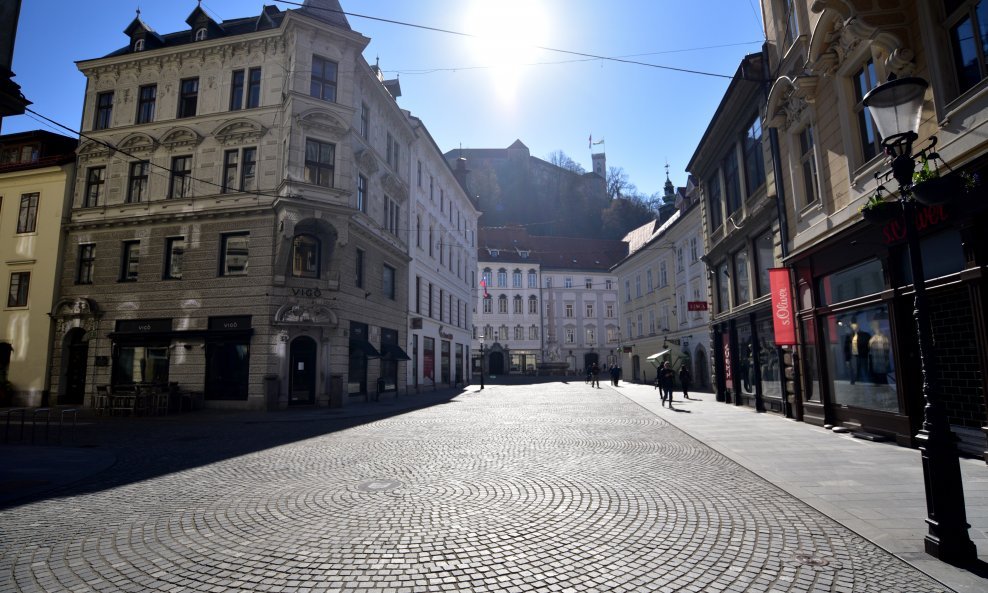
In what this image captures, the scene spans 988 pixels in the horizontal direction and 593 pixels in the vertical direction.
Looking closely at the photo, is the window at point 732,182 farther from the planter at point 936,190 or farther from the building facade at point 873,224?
the planter at point 936,190

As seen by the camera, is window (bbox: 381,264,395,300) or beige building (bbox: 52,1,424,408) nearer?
beige building (bbox: 52,1,424,408)

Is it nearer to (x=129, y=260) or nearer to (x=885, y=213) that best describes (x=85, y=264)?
(x=129, y=260)

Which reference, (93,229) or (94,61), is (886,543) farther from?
(94,61)

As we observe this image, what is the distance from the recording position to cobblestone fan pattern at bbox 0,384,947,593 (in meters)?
3.93

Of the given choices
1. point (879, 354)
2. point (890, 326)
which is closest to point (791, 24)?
point (890, 326)

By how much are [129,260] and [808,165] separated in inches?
1047

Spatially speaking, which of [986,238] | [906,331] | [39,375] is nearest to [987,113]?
[986,238]

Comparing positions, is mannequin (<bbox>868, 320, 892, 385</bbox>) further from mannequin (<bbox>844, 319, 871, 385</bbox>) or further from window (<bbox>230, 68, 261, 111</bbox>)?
window (<bbox>230, 68, 261, 111</bbox>)

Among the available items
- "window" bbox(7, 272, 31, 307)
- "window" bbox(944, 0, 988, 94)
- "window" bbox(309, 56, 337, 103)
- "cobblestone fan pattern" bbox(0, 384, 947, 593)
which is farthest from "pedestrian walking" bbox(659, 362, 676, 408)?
"window" bbox(7, 272, 31, 307)

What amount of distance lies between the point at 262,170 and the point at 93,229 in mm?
8905

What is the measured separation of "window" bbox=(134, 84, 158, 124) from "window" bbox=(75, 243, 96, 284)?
6315mm

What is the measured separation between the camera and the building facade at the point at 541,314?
65125 mm

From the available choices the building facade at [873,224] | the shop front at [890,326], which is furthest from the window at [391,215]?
the shop front at [890,326]

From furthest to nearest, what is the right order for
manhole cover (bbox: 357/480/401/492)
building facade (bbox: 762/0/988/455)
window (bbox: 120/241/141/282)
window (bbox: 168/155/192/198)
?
window (bbox: 120/241/141/282) → window (bbox: 168/155/192/198) → building facade (bbox: 762/0/988/455) → manhole cover (bbox: 357/480/401/492)
